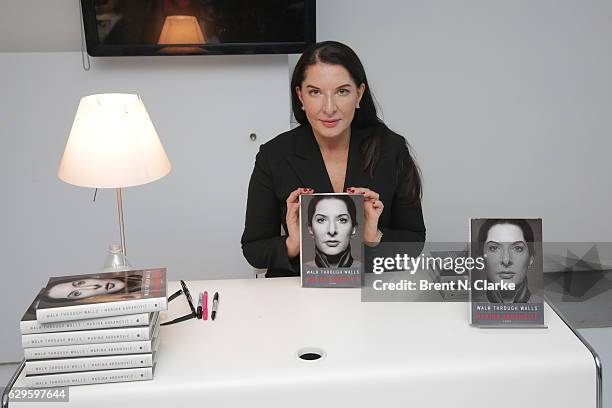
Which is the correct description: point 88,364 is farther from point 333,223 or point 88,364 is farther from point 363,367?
point 333,223

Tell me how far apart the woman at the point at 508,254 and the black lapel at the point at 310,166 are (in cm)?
66

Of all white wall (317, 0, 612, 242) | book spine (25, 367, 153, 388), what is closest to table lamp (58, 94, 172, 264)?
book spine (25, 367, 153, 388)

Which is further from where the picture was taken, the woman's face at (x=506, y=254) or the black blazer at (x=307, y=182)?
the black blazer at (x=307, y=182)

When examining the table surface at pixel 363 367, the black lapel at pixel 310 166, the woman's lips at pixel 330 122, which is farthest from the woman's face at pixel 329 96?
the table surface at pixel 363 367

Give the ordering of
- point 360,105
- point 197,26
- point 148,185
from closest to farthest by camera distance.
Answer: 1. point 360,105
2. point 197,26
3. point 148,185

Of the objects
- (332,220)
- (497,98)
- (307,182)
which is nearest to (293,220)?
(332,220)

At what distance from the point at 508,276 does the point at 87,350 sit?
87 cm

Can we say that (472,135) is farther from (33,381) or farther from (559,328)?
(33,381)

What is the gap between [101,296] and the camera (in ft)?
4.35

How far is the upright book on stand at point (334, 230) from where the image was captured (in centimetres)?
164

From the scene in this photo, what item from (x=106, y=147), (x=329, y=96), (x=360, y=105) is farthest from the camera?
(x=360, y=105)

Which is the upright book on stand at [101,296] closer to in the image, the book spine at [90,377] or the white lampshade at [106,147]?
the book spine at [90,377]

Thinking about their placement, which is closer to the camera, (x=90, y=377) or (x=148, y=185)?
(x=90, y=377)

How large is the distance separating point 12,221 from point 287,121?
122 centimetres
